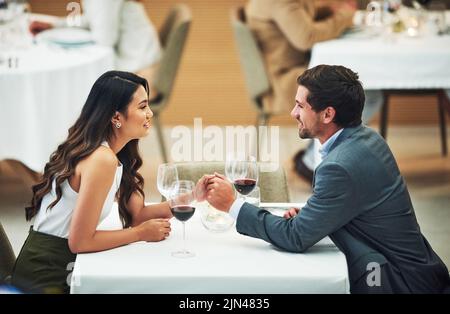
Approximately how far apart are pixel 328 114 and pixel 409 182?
11.0ft

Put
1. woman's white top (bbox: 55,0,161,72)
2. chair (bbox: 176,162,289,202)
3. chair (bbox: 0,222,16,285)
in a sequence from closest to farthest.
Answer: chair (bbox: 0,222,16,285)
chair (bbox: 176,162,289,202)
woman's white top (bbox: 55,0,161,72)

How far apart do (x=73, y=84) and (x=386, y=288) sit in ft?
9.24

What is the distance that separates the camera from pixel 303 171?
A: 5.71 m

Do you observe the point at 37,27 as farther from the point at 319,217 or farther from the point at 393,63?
the point at 319,217

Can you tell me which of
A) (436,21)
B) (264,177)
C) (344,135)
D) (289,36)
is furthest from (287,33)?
(344,135)

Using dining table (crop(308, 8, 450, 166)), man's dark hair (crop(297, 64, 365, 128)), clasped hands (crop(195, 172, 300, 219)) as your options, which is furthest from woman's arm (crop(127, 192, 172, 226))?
dining table (crop(308, 8, 450, 166))

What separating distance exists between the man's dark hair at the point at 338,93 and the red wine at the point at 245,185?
1.03 ft

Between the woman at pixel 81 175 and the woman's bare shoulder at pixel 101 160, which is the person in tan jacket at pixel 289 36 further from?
the woman's bare shoulder at pixel 101 160

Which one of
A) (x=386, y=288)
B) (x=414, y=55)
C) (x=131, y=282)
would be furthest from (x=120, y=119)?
(x=414, y=55)

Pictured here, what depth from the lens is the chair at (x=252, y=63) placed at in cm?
561

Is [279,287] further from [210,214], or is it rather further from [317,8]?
[317,8]

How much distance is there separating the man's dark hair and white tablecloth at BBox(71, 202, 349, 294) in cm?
42

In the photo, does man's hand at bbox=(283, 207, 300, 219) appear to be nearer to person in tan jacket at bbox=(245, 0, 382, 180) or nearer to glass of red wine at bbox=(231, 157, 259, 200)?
glass of red wine at bbox=(231, 157, 259, 200)

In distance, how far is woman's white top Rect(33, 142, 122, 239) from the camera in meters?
2.68
